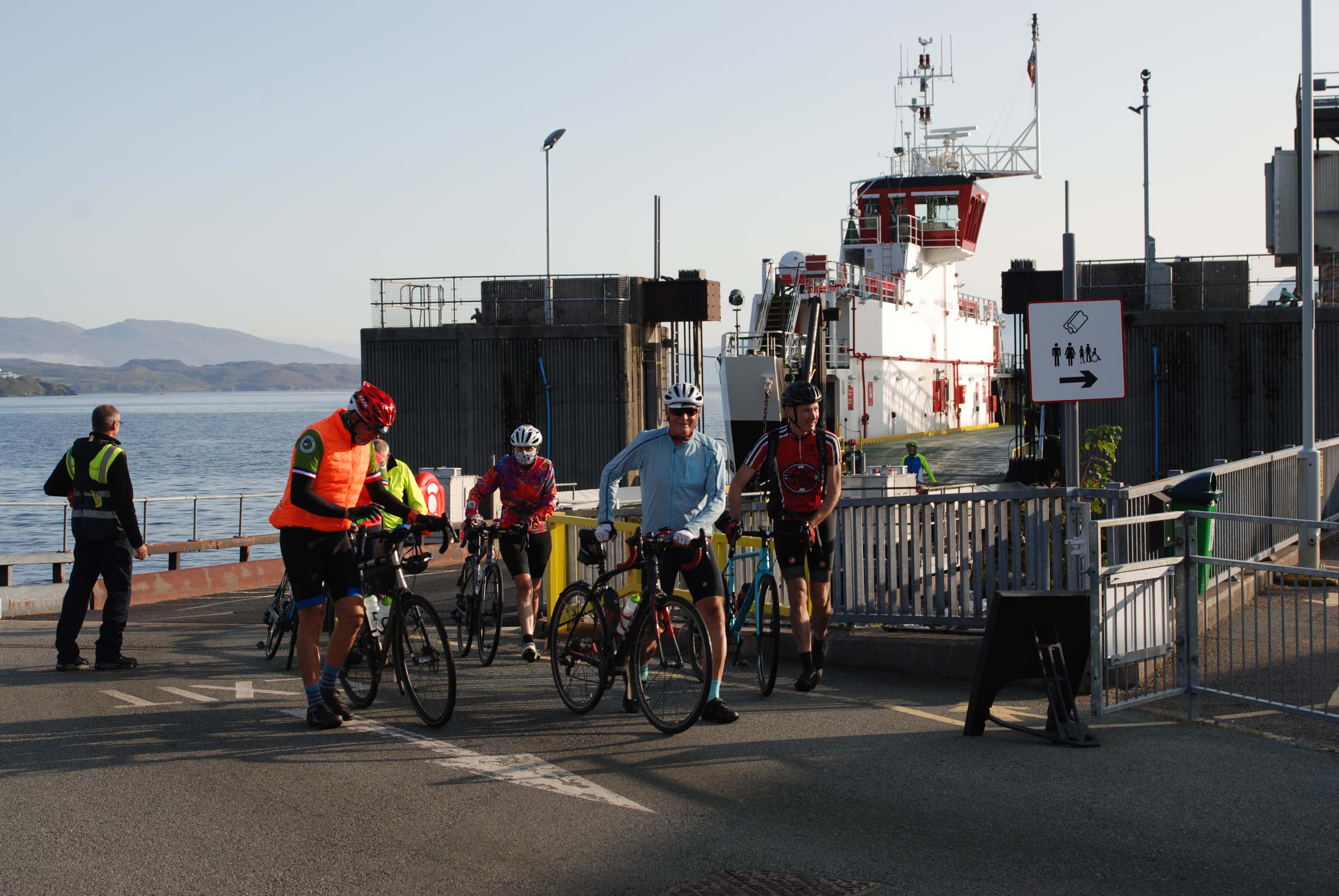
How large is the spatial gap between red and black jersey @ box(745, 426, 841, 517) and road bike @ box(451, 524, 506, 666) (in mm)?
2585

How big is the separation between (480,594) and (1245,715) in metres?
5.32

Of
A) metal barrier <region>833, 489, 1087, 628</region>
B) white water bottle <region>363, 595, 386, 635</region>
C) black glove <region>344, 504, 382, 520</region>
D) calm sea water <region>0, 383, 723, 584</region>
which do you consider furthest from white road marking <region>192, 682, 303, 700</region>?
calm sea water <region>0, 383, 723, 584</region>

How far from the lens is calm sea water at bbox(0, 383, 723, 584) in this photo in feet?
142

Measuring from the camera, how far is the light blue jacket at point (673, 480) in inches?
291

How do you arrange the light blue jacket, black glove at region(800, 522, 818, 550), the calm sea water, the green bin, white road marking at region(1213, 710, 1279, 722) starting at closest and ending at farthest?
white road marking at region(1213, 710, 1279, 722), the light blue jacket, black glove at region(800, 522, 818, 550), the green bin, the calm sea water

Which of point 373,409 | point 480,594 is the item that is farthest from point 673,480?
point 480,594

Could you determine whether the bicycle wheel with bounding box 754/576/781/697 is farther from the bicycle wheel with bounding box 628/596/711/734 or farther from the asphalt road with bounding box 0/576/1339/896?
the bicycle wheel with bounding box 628/596/711/734

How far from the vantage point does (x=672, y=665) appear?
7148 millimetres

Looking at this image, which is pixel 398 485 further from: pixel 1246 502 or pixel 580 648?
pixel 1246 502

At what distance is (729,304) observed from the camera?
116 feet

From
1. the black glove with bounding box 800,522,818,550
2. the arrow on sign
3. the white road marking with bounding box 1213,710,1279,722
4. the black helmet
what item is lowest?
the white road marking with bounding box 1213,710,1279,722

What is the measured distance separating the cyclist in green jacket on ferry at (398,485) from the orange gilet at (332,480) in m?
1.61

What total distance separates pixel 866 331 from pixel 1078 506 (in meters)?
35.3

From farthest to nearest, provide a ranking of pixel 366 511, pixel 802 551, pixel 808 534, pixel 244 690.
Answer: pixel 366 511
pixel 244 690
pixel 802 551
pixel 808 534
